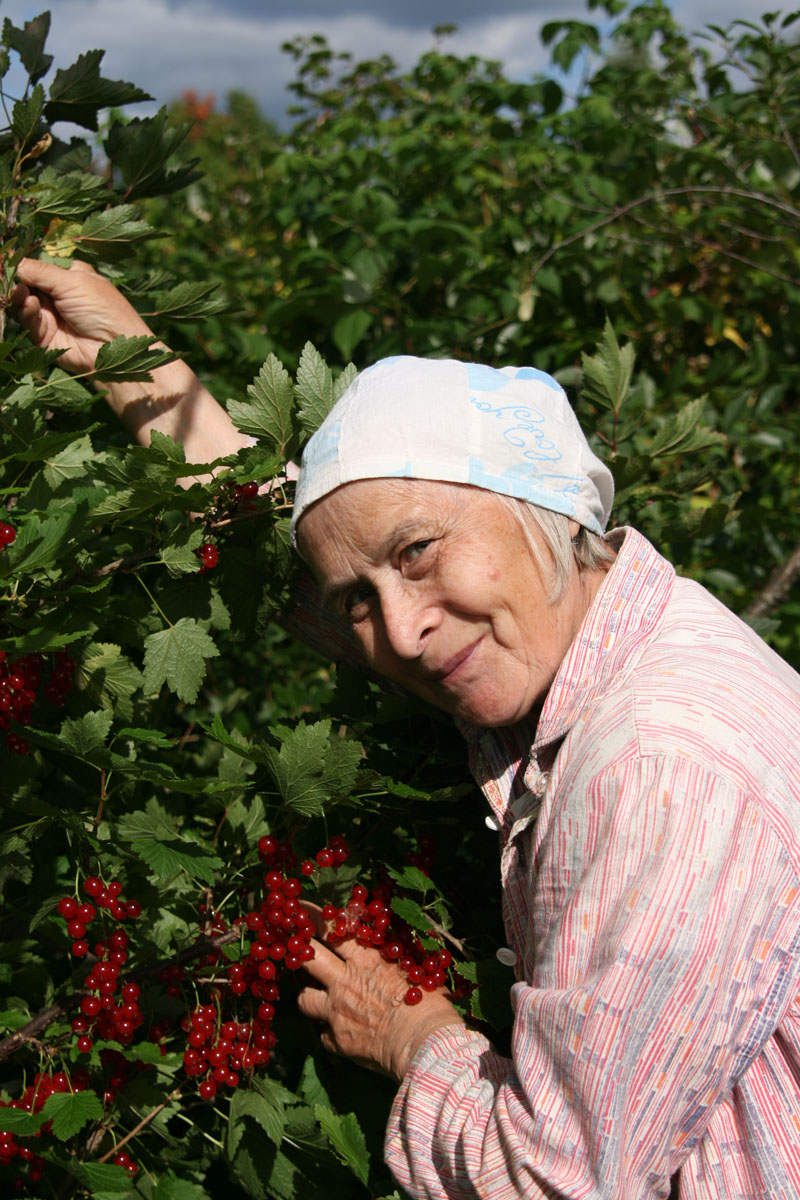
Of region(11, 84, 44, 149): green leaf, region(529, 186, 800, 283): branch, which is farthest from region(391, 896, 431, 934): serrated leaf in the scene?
region(529, 186, 800, 283): branch

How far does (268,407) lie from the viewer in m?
1.51

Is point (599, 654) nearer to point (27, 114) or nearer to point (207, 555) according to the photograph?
point (207, 555)

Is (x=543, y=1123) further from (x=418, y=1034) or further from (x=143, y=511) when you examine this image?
(x=143, y=511)

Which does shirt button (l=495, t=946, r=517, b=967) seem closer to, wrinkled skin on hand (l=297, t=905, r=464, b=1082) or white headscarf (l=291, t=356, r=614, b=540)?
wrinkled skin on hand (l=297, t=905, r=464, b=1082)

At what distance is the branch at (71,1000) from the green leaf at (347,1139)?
277 millimetres

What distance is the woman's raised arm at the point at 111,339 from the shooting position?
1674mm

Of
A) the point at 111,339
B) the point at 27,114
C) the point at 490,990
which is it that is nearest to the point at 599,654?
the point at 490,990

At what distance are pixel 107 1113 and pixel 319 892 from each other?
1.45 feet

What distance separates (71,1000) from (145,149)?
1.45 metres

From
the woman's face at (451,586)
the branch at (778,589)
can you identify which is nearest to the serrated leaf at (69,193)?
the woman's face at (451,586)

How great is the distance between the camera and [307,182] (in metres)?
3.69

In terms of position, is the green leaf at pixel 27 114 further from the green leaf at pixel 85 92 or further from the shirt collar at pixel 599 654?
the shirt collar at pixel 599 654

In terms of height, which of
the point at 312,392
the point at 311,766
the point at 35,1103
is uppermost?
the point at 312,392

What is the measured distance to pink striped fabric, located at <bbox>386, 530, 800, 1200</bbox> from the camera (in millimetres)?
1032
